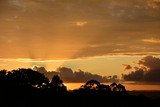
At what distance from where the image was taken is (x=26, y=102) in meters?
102

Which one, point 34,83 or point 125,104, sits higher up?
point 34,83

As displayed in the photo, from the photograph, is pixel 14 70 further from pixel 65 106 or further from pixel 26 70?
pixel 65 106

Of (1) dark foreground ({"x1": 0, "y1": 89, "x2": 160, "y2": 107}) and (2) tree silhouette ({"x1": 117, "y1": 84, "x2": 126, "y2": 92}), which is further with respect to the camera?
(2) tree silhouette ({"x1": 117, "y1": 84, "x2": 126, "y2": 92})

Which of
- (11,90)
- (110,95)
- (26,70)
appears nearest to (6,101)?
(11,90)

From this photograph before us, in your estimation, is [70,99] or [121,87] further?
[121,87]

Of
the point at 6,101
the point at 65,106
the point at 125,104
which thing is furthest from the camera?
the point at 125,104

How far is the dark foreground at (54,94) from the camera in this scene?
10225 cm

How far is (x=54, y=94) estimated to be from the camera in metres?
110

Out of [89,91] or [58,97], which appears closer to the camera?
[58,97]

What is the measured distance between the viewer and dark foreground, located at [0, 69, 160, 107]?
10225 centimetres

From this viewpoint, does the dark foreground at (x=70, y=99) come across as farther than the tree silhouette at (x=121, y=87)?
No

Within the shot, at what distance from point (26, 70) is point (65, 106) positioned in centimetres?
2018

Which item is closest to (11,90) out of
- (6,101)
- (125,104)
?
(6,101)

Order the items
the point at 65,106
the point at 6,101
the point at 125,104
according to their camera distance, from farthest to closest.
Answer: the point at 125,104 < the point at 65,106 < the point at 6,101
